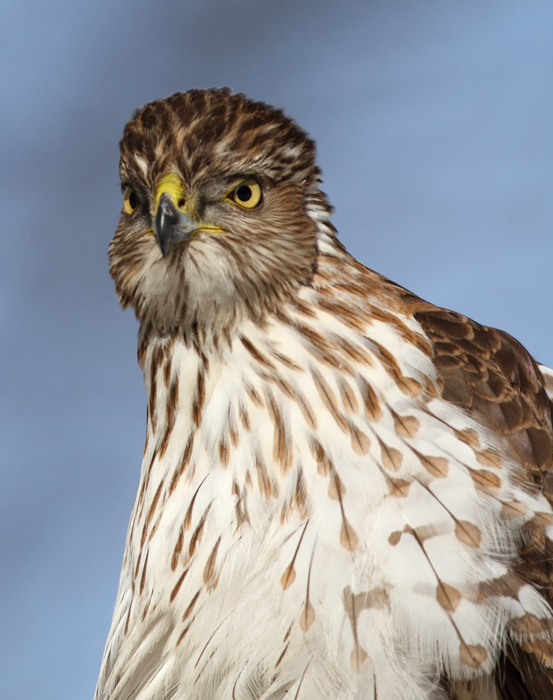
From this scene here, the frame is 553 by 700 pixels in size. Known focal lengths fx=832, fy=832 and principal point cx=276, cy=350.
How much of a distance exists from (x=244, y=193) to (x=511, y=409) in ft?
3.34

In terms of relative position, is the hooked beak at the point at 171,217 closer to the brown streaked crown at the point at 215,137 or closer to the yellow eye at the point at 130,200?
the brown streaked crown at the point at 215,137

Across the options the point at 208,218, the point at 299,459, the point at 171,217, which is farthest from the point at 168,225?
the point at 299,459

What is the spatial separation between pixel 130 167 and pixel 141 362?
63cm

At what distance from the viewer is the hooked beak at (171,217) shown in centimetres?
234

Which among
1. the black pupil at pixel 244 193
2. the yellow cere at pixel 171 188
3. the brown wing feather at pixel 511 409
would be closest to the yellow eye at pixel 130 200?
the yellow cere at pixel 171 188

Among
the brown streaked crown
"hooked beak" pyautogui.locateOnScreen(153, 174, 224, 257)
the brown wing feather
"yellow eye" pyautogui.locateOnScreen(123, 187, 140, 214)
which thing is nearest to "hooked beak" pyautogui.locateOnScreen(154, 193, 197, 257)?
"hooked beak" pyautogui.locateOnScreen(153, 174, 224, 257)

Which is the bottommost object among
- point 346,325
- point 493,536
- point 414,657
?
point 414,657

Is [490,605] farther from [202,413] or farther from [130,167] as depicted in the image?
[130,167]

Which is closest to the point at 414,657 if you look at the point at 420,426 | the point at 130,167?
the point at 420,426

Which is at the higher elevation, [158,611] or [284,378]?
[284,378]

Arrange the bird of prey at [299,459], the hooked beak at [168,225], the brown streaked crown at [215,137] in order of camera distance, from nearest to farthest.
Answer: the bird of prey at [299,459], the hooked beak at [168,225], the brown streaked crown at [215,137]

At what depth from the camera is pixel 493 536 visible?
84.7 inches

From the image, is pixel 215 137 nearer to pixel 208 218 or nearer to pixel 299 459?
pixel 208 218

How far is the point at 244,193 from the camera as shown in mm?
2527
